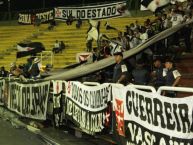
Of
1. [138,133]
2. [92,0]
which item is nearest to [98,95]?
[138,133]

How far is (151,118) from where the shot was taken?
261 inches

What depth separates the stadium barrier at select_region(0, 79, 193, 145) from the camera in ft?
19.5

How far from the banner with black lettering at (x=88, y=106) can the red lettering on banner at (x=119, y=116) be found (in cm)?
62

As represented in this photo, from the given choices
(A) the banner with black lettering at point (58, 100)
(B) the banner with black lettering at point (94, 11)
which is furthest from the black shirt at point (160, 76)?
(B) the banner with black lettering at point (94, 11)

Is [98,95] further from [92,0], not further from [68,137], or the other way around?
[92,0]

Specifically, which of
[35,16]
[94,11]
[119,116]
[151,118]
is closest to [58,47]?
[94,11]

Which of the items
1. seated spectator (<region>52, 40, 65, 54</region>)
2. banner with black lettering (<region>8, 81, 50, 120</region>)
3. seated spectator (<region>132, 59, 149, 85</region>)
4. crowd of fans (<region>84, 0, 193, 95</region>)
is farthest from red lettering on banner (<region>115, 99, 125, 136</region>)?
seated spectator (<region>52, 40, 65, 54</region>)

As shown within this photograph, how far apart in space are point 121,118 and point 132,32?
1055 centimetres

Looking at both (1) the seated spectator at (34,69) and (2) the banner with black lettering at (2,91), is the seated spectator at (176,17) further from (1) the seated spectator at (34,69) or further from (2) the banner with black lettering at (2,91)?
(2) the banner with black lettering at (2,91)

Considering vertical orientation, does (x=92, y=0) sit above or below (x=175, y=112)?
above

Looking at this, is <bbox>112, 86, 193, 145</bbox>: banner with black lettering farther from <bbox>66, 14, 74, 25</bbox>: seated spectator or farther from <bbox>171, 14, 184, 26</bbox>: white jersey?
<bbox>66, 14, 74, 25</bbox>: seated spectator

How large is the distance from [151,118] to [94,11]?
26.2 metres

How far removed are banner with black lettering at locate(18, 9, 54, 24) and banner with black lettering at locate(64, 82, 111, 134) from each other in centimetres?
2406

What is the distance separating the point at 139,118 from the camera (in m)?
7.10
